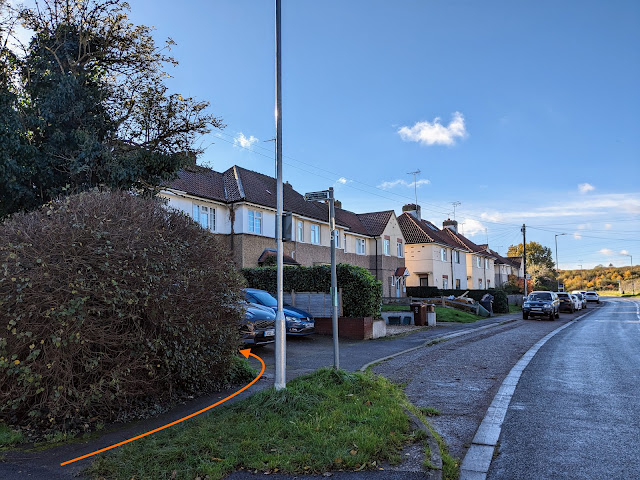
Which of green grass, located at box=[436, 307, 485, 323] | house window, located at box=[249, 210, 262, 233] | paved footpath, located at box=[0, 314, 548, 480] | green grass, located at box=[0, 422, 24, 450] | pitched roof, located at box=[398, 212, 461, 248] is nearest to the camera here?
paved footpath, located at box=[0, 314, 548, 480]

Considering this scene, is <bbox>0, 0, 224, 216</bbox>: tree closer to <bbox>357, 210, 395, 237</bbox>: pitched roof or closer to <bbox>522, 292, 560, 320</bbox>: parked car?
<bbox>522, 292, 560, 320</bbox>: parked car

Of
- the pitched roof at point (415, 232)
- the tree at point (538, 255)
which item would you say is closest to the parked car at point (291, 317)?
the pitched roof at point (415, 232)

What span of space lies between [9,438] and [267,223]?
2256 centimetres

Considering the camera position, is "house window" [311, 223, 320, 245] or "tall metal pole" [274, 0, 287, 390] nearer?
"tall metal pole" [274, 0, 287, 390]

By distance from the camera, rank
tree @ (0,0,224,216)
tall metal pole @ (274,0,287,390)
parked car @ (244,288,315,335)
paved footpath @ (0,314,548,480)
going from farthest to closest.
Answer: parked car @ (244,288,315,335) → tree @ (0,0,224,216) → tall metal pole @ (274,0,287,390) → paved footpath @ (0,314,548,480)

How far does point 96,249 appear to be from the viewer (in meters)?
5.50

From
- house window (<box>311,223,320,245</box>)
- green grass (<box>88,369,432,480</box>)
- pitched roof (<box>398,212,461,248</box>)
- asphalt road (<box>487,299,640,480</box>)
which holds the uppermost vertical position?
pitched roof (<box>398,212,461,248</box>)

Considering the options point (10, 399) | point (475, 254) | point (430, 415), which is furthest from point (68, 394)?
point (475, 254)

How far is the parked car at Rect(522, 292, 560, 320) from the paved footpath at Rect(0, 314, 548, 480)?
11.9 metres

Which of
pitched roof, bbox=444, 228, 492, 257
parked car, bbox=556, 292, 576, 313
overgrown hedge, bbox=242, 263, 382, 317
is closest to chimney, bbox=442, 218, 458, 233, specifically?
pitched roof, bbox=444, 228, 492, 257

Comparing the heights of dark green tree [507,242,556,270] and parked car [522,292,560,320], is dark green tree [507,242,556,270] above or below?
above

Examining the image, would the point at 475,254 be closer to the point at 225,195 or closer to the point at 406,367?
the point at 225,195

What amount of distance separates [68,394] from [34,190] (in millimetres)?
7089

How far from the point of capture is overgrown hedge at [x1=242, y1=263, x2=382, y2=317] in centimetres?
1617
